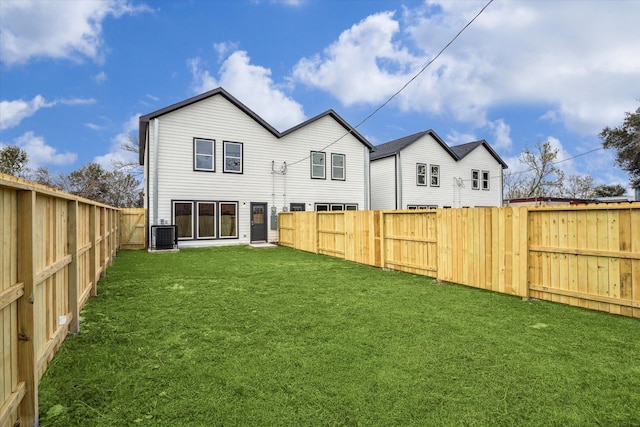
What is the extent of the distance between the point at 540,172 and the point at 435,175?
644 inches

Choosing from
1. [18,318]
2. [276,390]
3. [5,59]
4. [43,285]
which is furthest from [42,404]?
[5,59]

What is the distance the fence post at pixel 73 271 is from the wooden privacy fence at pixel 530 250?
639 cm

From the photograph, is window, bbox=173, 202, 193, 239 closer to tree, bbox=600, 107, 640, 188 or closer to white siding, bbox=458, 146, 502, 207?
white siding, bbox=458, 146, 502, 207

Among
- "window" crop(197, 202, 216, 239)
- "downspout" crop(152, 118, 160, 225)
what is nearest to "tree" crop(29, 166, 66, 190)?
"downspout" crop(152, 118, 160, 225)

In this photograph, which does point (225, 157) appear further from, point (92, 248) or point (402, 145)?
point (402, 145)

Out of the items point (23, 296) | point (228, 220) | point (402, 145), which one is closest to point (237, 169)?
point (228, 220)

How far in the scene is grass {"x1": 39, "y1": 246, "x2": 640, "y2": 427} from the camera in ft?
7.58

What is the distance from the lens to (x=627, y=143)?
22.1 m

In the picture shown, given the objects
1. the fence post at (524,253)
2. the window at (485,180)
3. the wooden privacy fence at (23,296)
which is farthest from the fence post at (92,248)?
the window at (485,180)

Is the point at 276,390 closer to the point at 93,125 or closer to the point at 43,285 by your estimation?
the point at 43,285

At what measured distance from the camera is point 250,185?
52.8 ft

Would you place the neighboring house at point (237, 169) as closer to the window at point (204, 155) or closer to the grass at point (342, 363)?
the window at point (204, 155)

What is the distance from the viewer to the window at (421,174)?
852 inches

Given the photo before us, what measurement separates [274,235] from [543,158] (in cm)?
2861
